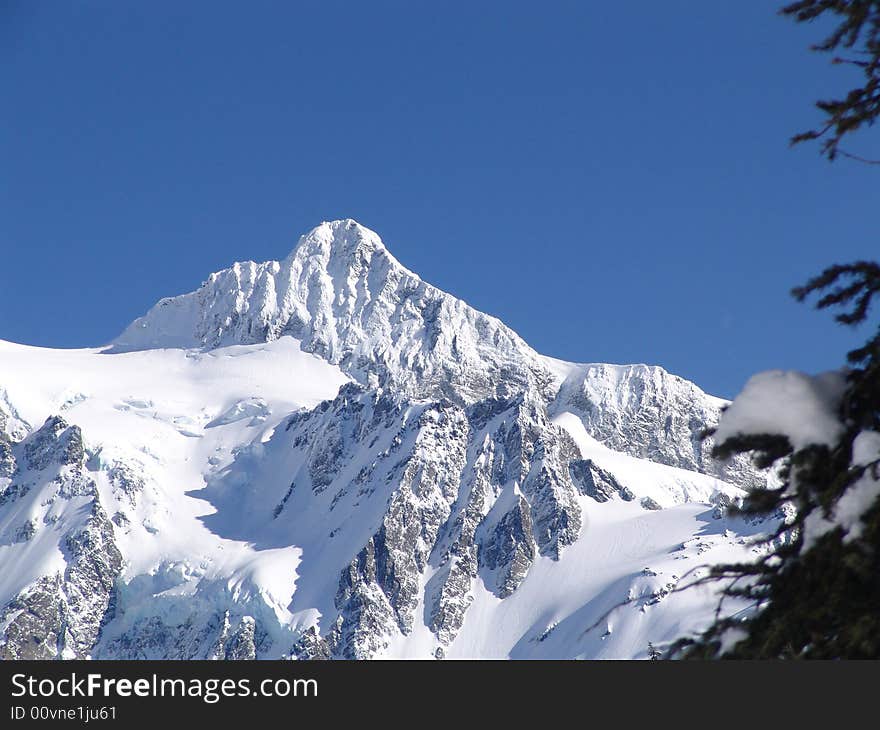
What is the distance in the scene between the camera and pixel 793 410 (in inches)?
410

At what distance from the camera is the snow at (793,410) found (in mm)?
10336

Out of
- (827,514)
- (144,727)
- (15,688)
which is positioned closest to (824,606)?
(827,514)

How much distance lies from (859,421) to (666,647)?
2634 mm

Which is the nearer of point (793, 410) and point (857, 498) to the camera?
point (857, 498)

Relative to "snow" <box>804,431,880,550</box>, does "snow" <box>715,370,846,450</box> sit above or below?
above

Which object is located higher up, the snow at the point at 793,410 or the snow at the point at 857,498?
the snow at the point at 793,410

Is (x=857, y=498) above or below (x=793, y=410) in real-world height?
below

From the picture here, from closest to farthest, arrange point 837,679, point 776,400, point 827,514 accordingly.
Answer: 1. point 837,679
2. point 827,514
3. point 776,400

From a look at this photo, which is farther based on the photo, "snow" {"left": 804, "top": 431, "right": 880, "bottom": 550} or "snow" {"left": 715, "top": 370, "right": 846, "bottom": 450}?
"snow" {"left": 715, "top": 370, "right": 846, "bottom": 450}

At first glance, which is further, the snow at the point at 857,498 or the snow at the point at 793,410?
the snow at the point at 793,410

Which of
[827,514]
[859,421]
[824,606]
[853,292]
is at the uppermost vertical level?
[853,292]

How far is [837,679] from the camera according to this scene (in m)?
9.11

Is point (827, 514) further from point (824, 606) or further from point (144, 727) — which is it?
point (144, 727)

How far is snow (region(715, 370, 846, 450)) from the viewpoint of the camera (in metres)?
10.3
